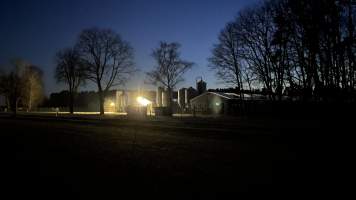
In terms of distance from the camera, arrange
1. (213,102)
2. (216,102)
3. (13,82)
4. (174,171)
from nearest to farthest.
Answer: (174,171), (216,102), (213,102), (13,82)

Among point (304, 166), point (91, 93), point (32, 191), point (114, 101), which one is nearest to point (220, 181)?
point (304, 166)

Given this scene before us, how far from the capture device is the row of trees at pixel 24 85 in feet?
223

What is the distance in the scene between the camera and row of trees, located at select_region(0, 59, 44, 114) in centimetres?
6806

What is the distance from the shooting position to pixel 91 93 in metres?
98.2

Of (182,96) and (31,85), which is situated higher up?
(31,85)

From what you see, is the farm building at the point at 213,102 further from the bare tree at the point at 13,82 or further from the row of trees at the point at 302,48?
the bare tree at the point at 13,82

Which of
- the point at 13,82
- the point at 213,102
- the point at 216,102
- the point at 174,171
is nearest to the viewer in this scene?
the point at 174,171

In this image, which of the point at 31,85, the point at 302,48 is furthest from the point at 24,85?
the point at 302,48

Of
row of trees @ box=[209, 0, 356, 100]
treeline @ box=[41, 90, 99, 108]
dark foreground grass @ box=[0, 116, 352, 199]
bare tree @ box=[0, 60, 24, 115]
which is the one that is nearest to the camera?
dark foreground grass @ box=[0, 116, 352, 199]

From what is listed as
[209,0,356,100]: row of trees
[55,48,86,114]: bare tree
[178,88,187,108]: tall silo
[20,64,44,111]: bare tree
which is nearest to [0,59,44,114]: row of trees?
[20,64,44,111]: bare tree

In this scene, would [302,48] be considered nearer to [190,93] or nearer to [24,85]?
[190,93]

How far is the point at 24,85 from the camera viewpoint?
70.1 metres

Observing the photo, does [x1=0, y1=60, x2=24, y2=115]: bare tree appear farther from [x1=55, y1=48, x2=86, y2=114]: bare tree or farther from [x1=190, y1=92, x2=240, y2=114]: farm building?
[x1=190, y1=92, x2=240, y2=114]: farm building

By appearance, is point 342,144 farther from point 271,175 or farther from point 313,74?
point 313,74
